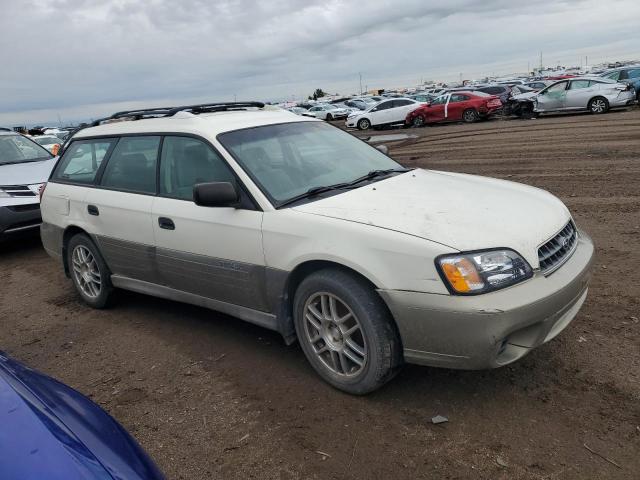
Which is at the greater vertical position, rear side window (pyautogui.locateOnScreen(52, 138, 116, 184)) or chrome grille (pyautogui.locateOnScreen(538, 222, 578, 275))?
rear side window (pyautogui.locateOnScreen(52, 138, 116, 184))

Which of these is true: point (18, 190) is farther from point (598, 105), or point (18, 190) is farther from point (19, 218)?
point (598, 105)

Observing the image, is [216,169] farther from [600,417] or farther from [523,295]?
[600,417]

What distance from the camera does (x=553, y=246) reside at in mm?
3119

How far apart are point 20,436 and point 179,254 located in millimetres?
2281

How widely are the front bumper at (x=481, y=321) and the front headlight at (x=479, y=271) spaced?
4 cm

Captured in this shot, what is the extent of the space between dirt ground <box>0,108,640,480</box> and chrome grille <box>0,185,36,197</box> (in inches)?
102

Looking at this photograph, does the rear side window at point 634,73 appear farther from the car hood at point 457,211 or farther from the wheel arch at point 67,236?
the wheel arch at point 67,236

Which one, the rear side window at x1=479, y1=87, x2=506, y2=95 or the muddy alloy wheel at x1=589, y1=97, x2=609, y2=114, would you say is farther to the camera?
the rear side window at x1=479, y1=87, x2=506, y2=95

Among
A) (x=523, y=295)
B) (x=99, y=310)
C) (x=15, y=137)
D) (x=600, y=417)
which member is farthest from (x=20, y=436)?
(x=15, y=137)

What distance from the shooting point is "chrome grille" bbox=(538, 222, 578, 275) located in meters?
2.98

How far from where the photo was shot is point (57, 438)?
5.82 ft

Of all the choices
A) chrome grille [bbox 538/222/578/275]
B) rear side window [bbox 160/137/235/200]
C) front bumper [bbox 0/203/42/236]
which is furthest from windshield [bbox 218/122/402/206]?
front bumper [bbox 0/203/42/236]

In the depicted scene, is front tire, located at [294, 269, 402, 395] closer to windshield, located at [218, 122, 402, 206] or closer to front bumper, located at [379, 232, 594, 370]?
front bumper, located at [379, 232, 594, 370]

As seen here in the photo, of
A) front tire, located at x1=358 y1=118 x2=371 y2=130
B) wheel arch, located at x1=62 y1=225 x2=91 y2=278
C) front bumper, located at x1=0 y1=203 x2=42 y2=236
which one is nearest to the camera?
wheel arch, located at x1=62 y1=225 x2=91 y2=278
